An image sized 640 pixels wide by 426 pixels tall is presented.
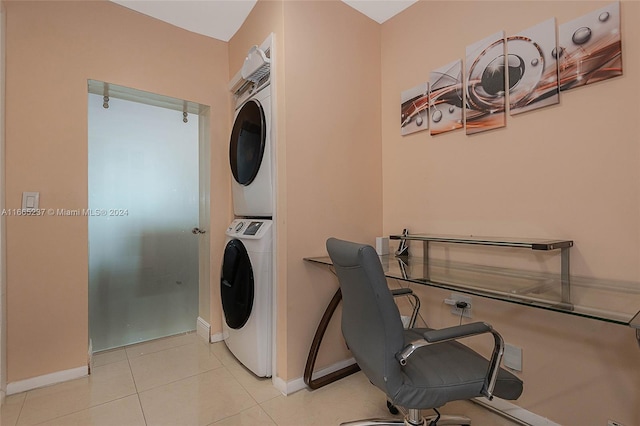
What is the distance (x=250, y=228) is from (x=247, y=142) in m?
0.64

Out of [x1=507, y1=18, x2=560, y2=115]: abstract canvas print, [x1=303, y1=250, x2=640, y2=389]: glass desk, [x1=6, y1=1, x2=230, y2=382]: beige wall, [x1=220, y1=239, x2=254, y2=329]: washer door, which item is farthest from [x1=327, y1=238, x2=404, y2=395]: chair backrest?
[x1=6, y1=1, x2=230, y2=382]: beige wall

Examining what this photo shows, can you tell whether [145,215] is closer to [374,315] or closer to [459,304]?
[374,315]

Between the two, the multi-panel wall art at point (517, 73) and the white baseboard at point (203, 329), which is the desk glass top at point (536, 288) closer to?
the multi-panel wall art at point (517, 73)

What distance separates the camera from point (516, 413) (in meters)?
1.56

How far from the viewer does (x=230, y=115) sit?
8.58 ft

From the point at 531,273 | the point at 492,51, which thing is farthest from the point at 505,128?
the point at 531,273

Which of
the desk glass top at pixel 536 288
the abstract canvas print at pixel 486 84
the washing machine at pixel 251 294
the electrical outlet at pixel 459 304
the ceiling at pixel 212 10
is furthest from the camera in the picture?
the ceiling at pixel 212 10

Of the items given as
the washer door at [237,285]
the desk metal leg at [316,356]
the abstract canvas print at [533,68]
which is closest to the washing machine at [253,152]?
the washer door at [237,285]

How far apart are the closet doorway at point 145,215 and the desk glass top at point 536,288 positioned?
153 centimetres

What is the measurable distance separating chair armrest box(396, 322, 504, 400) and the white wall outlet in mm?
653

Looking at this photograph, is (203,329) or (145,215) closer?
(145,215)

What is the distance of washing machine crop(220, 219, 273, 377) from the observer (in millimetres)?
1947

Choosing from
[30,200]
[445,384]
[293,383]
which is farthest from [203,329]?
[445,384]

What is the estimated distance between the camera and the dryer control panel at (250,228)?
195 cm
